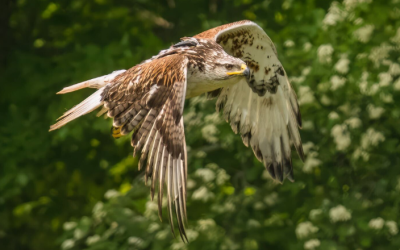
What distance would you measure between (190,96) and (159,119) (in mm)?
669

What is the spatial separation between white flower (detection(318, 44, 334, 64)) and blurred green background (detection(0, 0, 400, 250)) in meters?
0.01

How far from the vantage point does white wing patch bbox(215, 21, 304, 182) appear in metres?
6.03

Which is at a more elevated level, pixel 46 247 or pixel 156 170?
pixel 156 170

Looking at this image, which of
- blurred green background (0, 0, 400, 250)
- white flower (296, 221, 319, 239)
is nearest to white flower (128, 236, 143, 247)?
blurred green background (0, 0, 400, 250)

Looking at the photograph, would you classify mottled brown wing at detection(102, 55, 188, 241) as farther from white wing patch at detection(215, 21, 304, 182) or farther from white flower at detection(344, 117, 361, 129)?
white flower at detection(344, 117, 361, 129)

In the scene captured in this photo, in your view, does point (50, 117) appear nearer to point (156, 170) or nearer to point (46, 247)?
point (46, 247)

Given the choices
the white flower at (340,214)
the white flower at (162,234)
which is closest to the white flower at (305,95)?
the white flower at (340,214)

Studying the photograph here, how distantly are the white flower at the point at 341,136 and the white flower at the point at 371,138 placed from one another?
250 mm

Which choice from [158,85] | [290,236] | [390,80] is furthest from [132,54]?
[158,85]

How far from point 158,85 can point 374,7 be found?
3.85 meters

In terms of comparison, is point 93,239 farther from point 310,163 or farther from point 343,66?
point 343,66

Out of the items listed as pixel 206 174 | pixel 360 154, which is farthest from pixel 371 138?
pixel 206 174

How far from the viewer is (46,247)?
10.7 metres

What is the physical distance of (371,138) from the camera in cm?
688
